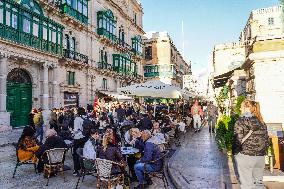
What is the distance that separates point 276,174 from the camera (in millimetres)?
7090

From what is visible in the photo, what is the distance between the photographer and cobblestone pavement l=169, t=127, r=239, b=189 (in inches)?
259

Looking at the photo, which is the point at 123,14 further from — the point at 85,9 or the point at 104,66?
the point at 85,9

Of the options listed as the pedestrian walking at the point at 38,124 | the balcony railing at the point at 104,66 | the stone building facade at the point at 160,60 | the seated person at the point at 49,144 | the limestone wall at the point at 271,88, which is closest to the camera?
the seated person at the point at 49,144

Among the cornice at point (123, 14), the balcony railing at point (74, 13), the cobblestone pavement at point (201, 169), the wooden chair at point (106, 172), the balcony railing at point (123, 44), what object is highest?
the cornice at point (123, 14)

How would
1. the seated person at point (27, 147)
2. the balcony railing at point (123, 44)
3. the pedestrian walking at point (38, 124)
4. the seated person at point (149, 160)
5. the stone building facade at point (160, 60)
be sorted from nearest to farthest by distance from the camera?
the seated person at point (149, 160) < the seated person at point (27, 147) < the pedestrian walking at point (38, 124) < the balcony railing at point (123, 44) < the stone building facade at point (160, 60)

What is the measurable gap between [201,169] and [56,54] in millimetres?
16775

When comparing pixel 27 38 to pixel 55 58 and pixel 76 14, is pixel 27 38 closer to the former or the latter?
pixel 55 58

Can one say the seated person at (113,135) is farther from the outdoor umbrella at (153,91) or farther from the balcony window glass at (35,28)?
the balcony window glass at (35,28)

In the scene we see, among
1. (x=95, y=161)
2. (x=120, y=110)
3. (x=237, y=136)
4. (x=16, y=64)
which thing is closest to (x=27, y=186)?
(x=95, y=161)

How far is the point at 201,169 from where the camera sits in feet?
25.8

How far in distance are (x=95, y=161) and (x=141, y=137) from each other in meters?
1.99

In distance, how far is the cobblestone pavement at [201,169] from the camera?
6.57 metres

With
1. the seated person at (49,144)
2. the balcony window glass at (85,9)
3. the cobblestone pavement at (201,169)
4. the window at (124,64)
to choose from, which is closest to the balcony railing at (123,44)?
the window at (124,64)

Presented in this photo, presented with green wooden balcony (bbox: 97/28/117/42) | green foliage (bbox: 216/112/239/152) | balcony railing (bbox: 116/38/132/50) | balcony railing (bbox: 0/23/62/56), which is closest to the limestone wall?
green foliage (bbox: 216/112/239/152)
